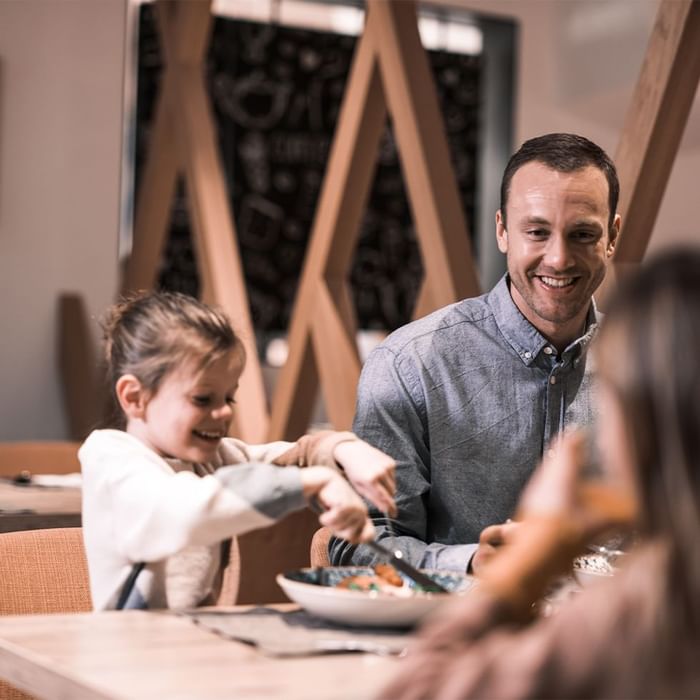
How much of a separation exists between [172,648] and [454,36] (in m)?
5.17

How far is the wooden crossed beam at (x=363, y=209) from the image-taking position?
301 centimetres

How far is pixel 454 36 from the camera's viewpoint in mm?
6055

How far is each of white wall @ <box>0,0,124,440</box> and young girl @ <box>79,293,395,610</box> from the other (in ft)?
11.3

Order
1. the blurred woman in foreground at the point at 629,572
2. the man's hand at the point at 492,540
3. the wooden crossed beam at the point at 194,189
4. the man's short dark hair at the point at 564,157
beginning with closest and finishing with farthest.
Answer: the blurred woman in foreground at the point at 629,572 → the man's hand at the point at 492,540 → the man's short dark hair at the point at 564,157 → the wooden crossed beam at the point at 194,189

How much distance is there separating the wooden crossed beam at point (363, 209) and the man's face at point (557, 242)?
89 centimetres

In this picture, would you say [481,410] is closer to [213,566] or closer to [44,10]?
[213,566]

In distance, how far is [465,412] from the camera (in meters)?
1.98

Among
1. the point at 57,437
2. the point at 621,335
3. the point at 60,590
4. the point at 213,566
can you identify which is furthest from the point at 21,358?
the point at 621,335

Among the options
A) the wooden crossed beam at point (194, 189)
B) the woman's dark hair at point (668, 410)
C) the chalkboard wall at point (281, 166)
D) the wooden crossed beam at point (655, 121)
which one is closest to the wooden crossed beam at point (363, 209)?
the wooden crossed beam at point (194, 189)

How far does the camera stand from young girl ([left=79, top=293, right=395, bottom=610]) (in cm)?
141

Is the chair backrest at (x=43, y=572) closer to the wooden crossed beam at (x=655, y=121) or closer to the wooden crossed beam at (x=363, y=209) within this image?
the wooden crossed beam at (x=655, y=121)

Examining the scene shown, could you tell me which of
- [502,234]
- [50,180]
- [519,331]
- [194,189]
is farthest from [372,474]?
[50,180]

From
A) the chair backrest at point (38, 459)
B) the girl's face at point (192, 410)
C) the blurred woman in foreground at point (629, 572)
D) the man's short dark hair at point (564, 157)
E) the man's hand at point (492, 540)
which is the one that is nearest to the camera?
the blurred woman in foreground at point (629, 572)

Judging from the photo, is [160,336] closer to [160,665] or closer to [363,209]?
[160,665]
